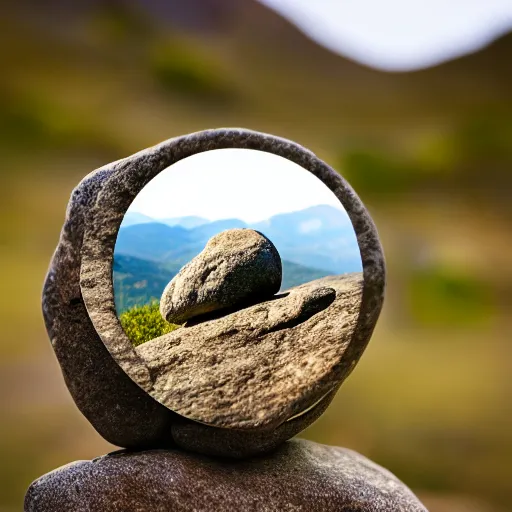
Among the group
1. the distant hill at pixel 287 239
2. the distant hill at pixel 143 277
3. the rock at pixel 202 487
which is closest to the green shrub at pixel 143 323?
the distant hill at pixel 143 277

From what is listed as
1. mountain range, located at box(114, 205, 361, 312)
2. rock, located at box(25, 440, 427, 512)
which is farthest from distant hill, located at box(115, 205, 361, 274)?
rock, located at box(25, 440, 427, 512)

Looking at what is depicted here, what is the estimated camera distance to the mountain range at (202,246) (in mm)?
1806

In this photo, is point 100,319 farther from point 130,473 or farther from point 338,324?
point 338,324

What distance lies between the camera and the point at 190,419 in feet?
6.14

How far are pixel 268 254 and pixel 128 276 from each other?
0.44 meters

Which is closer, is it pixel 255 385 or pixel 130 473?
pixel 255 385

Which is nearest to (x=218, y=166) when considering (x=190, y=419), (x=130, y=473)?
(x=190, y=419)

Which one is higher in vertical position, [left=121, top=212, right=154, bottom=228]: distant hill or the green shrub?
[left=121, top=212, right=154, bottom=228]: distant hill

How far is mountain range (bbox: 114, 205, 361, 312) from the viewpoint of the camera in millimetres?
1806

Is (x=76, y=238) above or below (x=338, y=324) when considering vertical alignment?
above

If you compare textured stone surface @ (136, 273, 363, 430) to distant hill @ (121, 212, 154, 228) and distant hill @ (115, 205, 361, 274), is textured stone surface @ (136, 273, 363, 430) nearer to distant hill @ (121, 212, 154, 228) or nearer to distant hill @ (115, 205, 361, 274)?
distant hill @ (115, 205, 361, 274)

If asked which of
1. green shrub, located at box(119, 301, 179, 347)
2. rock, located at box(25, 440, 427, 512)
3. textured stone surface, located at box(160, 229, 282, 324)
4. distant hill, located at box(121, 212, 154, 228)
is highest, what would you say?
distant hill, located at box(121, 212, 154, 228)

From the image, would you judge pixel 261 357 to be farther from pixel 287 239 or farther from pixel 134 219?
pixel 134 219

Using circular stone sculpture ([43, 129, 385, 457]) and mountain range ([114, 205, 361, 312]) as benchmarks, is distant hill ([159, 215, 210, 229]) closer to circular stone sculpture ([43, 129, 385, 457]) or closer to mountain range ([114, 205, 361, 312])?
mountain range ([114, 205, 361, 312])
